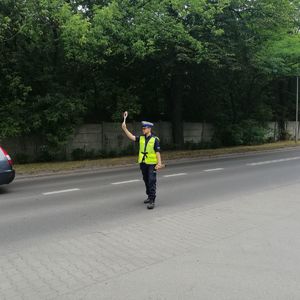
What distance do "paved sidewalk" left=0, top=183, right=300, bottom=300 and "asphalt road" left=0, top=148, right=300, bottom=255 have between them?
68cm

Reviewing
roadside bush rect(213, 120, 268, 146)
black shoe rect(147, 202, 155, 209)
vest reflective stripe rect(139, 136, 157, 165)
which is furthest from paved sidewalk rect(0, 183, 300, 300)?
roadside bush rect(213, 120, 268, 146)

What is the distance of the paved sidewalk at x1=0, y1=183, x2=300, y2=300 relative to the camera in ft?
14.6

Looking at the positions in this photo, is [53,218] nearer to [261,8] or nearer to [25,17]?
[25,17]

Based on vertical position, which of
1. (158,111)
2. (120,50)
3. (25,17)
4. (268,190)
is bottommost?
(268,190)

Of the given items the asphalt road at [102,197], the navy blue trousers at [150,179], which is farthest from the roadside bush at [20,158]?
the navy blue trousers at [150,179]

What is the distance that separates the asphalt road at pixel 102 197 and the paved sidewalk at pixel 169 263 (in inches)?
26.8

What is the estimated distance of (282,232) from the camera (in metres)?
6.75

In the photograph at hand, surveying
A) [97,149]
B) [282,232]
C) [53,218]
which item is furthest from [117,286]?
[97,149]

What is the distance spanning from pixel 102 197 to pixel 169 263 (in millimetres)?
5207

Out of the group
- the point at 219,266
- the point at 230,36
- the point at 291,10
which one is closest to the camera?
the point at 219,266

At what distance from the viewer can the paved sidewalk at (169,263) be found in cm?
445

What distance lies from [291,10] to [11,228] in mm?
21411

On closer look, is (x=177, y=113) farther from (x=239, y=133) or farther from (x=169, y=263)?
(x=169, y=263)

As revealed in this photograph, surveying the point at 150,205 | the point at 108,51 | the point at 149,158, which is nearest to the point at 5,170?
the point at 149,158
